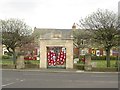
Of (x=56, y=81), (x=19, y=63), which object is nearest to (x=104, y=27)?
(x=19, y=63)

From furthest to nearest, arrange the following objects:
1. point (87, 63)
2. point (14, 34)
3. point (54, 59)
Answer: point (14, 34) → point (54, 59) → point (87, 63)

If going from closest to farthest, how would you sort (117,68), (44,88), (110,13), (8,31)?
1. (44,88)
2. (117,68)
3. (110,13)
4. (8,31)

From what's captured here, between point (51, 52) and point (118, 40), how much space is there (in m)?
7.94

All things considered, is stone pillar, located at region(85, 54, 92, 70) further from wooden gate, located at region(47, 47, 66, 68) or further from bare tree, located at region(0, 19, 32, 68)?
bare tree, located at region(0, 19, 32, 68)

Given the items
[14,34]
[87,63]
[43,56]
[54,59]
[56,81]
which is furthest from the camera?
[14,34]

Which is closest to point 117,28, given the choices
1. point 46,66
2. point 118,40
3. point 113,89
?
point 118,40

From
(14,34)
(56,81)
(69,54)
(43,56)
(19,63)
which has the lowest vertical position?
(56,81)

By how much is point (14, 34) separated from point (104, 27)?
12.1 m

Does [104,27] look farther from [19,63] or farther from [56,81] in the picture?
[56,81]

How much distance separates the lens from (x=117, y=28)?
34875 mm

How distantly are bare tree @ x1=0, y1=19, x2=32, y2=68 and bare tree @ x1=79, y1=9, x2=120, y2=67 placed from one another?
933 centimetres

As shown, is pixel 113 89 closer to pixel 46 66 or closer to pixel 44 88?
pixel 44 88

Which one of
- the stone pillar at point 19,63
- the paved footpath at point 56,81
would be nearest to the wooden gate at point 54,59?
the stone pillar at point 19,63

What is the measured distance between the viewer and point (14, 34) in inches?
1555
